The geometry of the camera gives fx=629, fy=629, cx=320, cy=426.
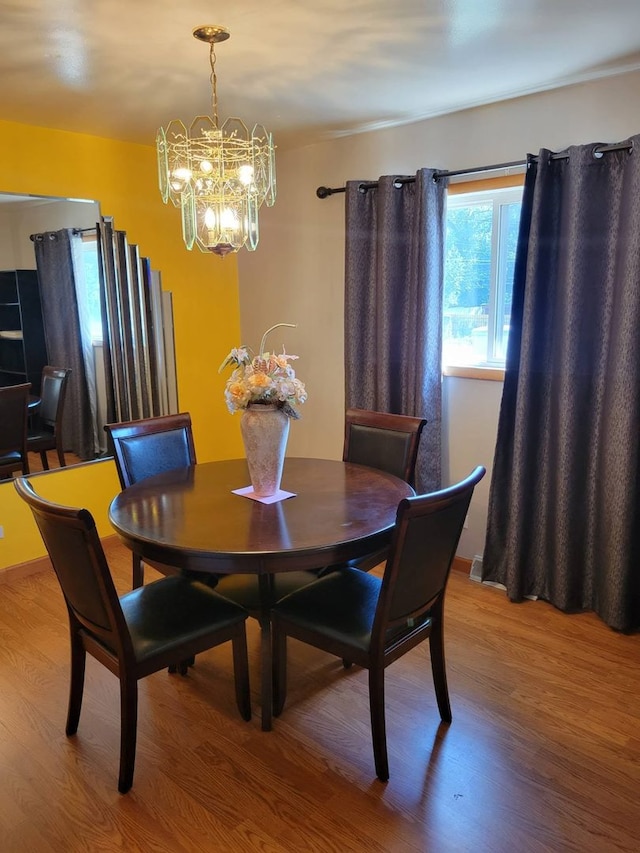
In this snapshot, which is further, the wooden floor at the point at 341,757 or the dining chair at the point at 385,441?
the dining chair at the point at 385,441

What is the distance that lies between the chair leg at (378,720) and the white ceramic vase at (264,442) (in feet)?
2.59

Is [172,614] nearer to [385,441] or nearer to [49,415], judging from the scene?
[385,441]

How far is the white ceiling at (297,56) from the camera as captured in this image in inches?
80.6

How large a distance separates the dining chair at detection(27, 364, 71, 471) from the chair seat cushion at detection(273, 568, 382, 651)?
1984mm

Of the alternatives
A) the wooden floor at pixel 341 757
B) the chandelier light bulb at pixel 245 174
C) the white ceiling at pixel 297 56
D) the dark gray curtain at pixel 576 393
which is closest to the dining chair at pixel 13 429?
the wooden floor at pixel 341 757

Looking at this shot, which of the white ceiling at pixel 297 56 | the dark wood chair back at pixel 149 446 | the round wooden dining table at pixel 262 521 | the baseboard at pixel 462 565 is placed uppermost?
the white ceiling at pixel 297 56

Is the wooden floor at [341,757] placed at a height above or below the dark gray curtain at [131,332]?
below

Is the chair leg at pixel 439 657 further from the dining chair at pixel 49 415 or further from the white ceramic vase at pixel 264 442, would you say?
the dining chair at pixel 49 415

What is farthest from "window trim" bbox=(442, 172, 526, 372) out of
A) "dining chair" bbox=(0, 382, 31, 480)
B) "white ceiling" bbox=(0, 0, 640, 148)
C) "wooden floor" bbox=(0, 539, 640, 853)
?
"dining chair" bbox=(0, 382, 31, 480)

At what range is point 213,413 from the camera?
446 centimetres

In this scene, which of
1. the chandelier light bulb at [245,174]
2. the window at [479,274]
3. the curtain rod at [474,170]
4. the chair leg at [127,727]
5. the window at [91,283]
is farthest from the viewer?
the window at [91,283]

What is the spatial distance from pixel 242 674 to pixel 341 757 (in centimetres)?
44

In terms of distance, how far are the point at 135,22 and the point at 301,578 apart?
2076mm

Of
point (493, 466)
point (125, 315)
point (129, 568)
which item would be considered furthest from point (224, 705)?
point (125, 315)
